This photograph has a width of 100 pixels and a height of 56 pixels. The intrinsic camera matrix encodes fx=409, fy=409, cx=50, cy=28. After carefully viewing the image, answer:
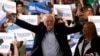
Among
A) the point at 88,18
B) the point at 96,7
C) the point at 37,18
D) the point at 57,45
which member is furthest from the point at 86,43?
the point at 96,7

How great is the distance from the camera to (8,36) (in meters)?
7.58

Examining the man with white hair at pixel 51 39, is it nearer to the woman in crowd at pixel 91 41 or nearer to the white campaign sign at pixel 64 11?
the woman in crowd at pixel 91 41

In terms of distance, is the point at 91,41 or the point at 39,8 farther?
the point at 39,8

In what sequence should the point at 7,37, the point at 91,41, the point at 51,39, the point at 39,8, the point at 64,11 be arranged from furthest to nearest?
the point at 39,8 < the point at 7,37 < the point at 64,11 < the point at 51,39 < the point at 91,41

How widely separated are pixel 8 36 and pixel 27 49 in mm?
438

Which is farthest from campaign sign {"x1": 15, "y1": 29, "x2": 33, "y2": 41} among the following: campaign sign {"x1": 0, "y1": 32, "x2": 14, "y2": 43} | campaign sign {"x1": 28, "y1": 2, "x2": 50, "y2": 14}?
campaign sign {"x1": 28, "y1": 2, "x2": 50, "y2": 14}

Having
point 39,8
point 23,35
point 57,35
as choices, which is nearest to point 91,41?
point 57,35

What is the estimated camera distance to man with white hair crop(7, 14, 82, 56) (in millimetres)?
6086

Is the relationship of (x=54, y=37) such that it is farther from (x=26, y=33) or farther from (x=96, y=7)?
(x=96, y=7)

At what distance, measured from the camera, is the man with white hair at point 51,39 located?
6086 millimetres

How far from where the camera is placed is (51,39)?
20.1ft

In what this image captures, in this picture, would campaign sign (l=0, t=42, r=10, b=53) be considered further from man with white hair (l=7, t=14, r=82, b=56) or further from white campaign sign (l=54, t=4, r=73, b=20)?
man with white hair (l=7, t=14, r=82, b=56)

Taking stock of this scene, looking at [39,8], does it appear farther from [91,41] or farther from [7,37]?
[91,41]

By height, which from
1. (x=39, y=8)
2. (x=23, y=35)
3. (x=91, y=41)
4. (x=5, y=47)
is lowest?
(x=5, y=47)
